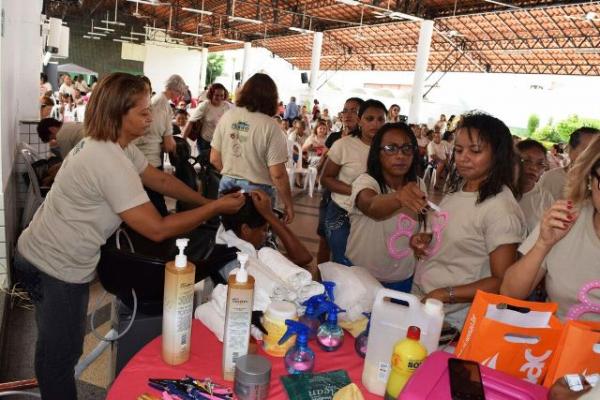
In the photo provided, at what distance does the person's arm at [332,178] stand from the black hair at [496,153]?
1.36 m

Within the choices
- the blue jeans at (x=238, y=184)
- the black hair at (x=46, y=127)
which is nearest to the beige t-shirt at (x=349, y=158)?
the blue jeans at (x=238, y=184)

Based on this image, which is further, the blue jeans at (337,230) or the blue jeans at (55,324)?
the blue jeans at (337,230)

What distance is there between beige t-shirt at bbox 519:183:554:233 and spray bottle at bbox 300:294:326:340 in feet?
4.46

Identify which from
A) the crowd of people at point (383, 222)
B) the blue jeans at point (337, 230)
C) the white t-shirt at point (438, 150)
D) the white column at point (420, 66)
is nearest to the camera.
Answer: the crowd of people at point (383, 222)

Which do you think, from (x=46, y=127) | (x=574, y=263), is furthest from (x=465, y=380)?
(x=46, y=127)

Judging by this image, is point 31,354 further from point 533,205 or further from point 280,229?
point 533,205

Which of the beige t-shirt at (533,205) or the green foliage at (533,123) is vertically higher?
the green foliage at (533,123)

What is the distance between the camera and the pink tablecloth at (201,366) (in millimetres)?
1163

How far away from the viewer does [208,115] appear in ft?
17.2

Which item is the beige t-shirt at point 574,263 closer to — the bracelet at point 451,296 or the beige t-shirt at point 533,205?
the bracelet at point 451,296

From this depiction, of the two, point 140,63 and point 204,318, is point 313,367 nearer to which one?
point 204,318

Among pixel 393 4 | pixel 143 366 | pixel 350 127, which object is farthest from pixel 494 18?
pixel 143 366

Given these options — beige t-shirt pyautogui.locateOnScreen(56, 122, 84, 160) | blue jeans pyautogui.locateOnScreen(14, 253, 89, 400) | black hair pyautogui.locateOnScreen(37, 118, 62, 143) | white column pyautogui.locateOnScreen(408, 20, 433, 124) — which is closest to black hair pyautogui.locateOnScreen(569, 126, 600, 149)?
blue jeans pyautogui.locateOnScreen(14, 253, 89, 400)

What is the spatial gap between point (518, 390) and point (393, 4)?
1381 cm
